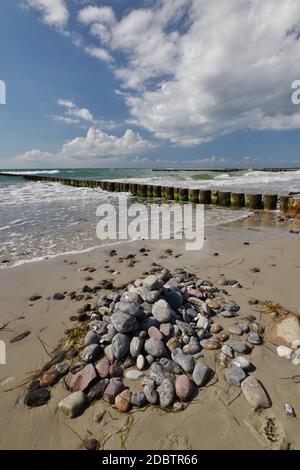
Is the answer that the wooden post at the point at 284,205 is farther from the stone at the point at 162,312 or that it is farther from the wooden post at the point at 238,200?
the stone at the point at 162,312

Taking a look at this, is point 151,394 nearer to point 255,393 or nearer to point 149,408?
point 149,408

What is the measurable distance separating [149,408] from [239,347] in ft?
3.62

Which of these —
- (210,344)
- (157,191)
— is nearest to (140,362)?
(210,344)

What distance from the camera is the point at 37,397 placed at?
2.20 metres

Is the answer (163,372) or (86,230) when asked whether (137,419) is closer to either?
(163,372)

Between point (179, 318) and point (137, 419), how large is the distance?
1168 mm

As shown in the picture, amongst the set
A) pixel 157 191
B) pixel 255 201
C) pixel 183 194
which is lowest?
pixel 255 201

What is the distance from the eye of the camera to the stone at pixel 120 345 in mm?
2484

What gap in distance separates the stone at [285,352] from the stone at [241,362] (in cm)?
40

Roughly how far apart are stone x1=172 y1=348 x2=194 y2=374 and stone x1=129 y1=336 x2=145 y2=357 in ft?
1.07

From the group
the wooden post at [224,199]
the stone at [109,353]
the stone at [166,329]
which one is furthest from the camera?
the wooden post at [224,199]

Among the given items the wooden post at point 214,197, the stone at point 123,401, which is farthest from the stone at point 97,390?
the wooden post at point 214,197

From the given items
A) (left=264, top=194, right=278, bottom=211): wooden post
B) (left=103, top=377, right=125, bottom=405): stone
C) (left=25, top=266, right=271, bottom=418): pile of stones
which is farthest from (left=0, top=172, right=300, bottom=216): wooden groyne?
(left=103, top=377, right=125, bottom=405): stone
